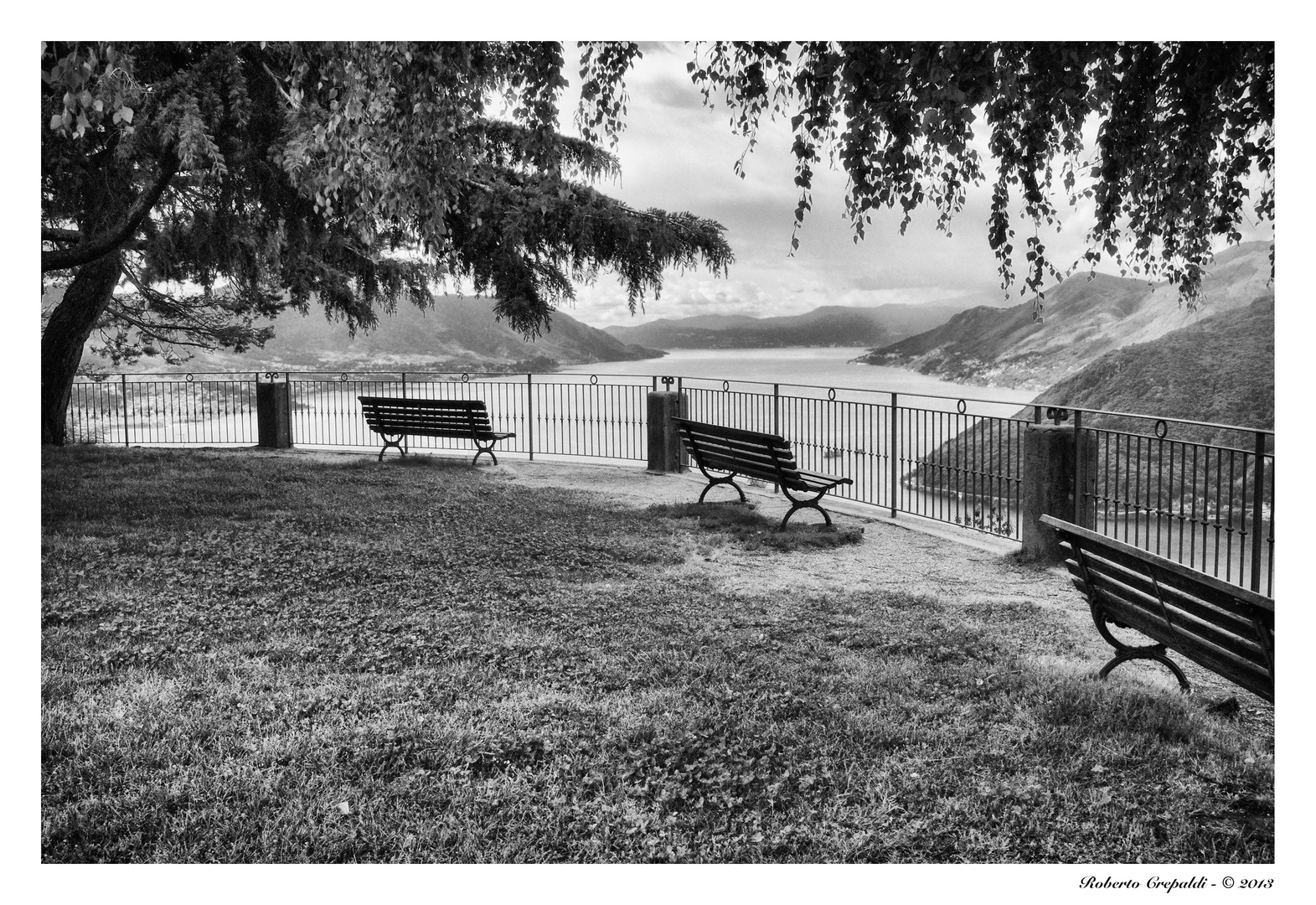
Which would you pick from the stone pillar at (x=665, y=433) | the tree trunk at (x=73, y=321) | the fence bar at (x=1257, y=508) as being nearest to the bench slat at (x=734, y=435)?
the stone pillar at (x=665, y=433)

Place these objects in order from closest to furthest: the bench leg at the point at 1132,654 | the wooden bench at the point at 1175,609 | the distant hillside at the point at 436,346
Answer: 1. the wooden bench at the point at 1175,609
2. the bench leg at the point at 1132,654
3. the distant hillside at the point at 436,346

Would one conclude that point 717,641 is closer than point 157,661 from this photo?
No

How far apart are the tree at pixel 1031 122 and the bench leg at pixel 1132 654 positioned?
1830mm

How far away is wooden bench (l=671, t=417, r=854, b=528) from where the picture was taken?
8.37 m

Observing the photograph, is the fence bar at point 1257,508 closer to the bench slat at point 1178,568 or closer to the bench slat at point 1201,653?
the bench slat at point 1201,653

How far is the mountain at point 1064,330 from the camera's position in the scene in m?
17.2

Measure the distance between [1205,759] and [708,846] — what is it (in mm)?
2051

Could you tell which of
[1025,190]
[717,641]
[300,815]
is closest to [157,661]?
[300,815]

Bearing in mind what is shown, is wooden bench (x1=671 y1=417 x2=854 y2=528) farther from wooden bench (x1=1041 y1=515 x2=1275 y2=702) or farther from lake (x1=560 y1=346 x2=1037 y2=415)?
wooden bench (x1=1041 y1=515 x2=1275 y2=702)

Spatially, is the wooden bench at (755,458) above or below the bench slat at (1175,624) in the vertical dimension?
above

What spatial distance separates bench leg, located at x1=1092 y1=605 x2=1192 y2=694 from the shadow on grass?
3.49 m

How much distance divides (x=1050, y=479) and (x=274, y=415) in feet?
40.9

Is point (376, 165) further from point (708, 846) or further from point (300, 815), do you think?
point (708, 846)

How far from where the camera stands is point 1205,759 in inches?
142
